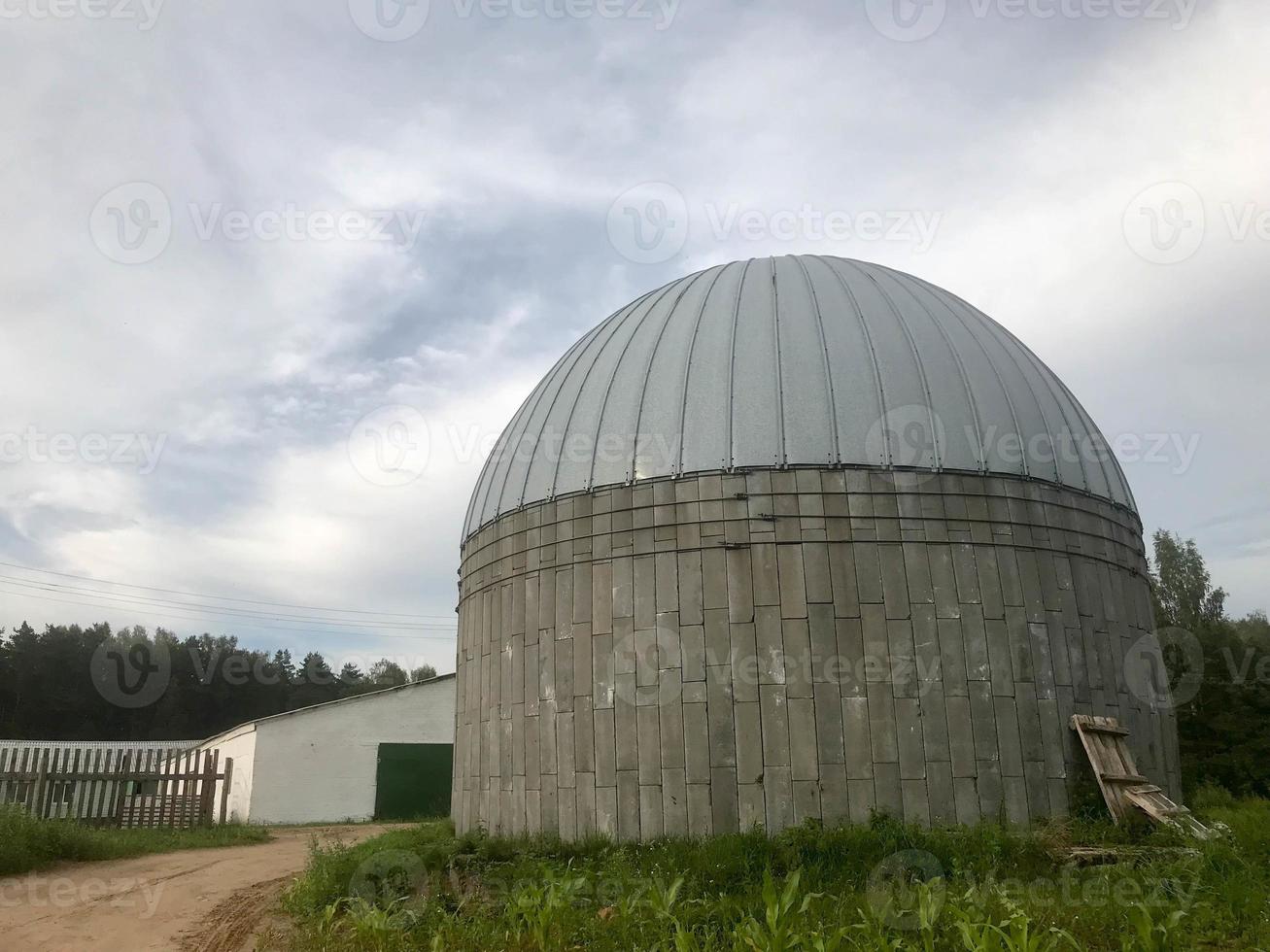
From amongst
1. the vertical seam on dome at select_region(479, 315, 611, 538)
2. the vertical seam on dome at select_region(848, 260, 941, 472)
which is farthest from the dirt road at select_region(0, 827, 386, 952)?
the vertical seam on dome at select_region(848, 260, 941, 472)

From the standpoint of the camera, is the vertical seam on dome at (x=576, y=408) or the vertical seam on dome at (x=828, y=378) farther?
the vertical seam on dome at (x=576, y=408)

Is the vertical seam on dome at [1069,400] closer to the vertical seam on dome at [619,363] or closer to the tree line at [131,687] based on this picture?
the vertical seam on dome at [619,363]

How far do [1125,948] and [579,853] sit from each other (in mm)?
7098

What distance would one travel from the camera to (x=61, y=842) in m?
15.5

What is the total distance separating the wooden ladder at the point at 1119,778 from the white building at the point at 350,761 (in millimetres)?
19321

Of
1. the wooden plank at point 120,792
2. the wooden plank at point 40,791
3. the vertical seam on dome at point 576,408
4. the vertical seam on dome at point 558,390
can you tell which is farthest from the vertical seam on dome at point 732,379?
the wooden plank at point 40,791

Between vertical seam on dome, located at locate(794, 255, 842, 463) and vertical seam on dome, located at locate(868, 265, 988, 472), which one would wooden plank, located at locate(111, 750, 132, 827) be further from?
vertical seam on dome, located at locate(868, 265, 988, 472)

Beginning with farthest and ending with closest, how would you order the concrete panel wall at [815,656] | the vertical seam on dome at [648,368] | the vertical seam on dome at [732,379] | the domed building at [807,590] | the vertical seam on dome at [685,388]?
1. the vertical seam on dome at [648,368]
2. the vertical seam on dome at [685,388]
3. the vertical seam on dome at [732,379]
4. the domed building at [807,590]
5. the concrete panel wall at [815,656]

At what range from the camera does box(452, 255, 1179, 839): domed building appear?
39.7 ft

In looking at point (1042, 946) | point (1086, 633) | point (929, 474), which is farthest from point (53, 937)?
point (1086, 633)

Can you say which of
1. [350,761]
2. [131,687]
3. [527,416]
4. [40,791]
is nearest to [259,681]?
[131,687]

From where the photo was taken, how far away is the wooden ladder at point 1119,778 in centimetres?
1171

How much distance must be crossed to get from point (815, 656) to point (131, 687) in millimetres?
65460

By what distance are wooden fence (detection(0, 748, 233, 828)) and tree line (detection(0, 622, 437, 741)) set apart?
1629 inches
